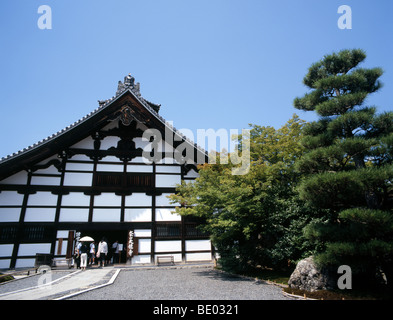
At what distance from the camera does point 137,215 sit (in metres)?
13.9

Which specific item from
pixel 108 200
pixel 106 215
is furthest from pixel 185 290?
pixel 108 200

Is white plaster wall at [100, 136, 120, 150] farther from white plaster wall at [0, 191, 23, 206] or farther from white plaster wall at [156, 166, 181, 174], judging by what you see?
white plaster wall at [0, 191, 23, 206]

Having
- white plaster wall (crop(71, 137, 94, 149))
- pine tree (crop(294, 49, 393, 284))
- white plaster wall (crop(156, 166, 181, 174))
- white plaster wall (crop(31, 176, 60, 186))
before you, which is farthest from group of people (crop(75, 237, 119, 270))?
pine tree (crop(294, 49, 393, 284))

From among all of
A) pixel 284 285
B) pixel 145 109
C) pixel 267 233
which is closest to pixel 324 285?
pixel 284 285

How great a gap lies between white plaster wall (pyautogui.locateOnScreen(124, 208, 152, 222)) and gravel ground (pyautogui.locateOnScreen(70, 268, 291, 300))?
4.45m

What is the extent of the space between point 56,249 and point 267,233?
10993 mm

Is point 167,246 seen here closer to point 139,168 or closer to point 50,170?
point 139,168

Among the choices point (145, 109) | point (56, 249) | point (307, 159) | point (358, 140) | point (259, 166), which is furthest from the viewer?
point (145, 109)

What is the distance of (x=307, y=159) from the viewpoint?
716cm

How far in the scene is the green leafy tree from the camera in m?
9.22

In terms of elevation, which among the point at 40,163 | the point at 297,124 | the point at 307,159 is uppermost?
the point at 297,124

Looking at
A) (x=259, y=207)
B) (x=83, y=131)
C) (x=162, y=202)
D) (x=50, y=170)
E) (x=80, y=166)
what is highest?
(x=83, y=131)

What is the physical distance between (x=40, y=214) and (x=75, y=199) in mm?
1878

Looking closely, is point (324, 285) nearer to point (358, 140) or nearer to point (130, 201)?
point (358, 140)
